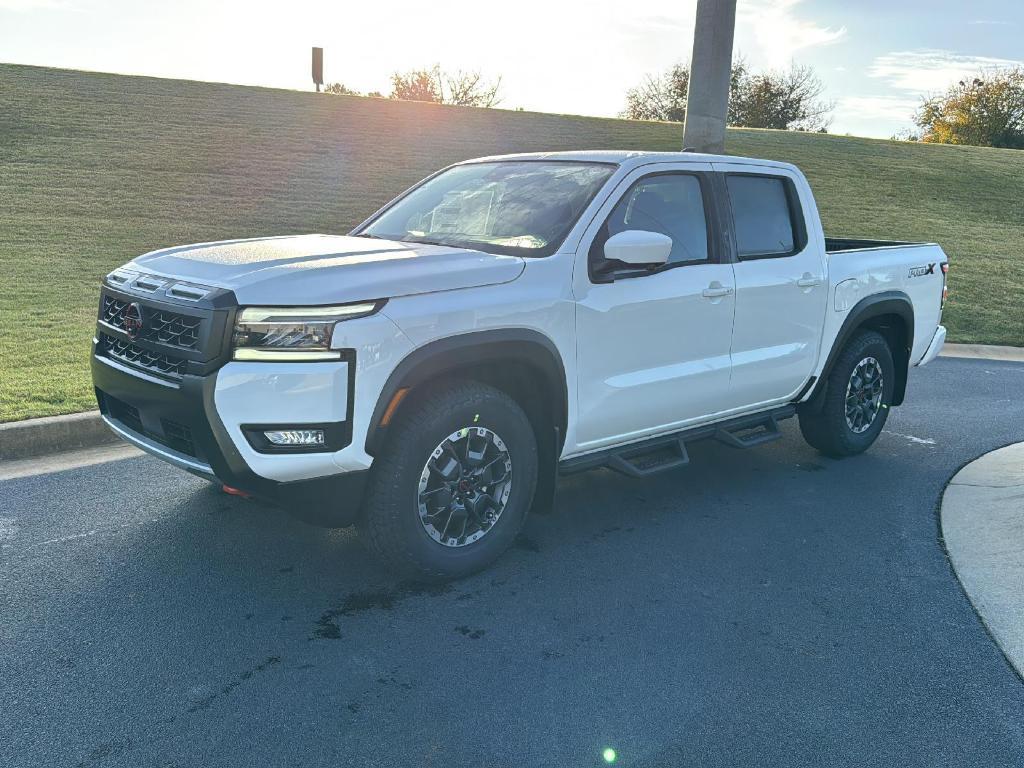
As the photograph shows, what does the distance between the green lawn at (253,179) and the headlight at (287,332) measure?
333cm

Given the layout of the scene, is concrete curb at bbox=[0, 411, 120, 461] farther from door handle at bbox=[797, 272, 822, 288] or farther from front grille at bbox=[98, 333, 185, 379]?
door handle at bbox=[797, 272, 822, 288]

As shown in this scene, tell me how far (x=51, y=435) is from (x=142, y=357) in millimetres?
2394

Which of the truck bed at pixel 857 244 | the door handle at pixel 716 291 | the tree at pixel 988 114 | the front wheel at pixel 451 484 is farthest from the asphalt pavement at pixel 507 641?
the tree at pixel 988 114

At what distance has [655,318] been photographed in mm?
4578

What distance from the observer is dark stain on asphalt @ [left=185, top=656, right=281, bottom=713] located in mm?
3121

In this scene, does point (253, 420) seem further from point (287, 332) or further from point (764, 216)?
point (764, 216)

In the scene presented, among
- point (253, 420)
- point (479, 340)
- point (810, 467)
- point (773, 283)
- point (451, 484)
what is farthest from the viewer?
point (810, 467)

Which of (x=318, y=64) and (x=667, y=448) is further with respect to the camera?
(x=318, y=64)

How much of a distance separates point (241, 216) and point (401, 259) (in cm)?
1437

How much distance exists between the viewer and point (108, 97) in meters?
27.3

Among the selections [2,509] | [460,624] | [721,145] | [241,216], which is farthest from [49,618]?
[241,216]

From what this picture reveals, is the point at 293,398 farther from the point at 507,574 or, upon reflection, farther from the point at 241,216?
the point at 241,216

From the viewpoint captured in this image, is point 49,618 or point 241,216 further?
point 241,216

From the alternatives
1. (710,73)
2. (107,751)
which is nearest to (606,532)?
(107,751)
